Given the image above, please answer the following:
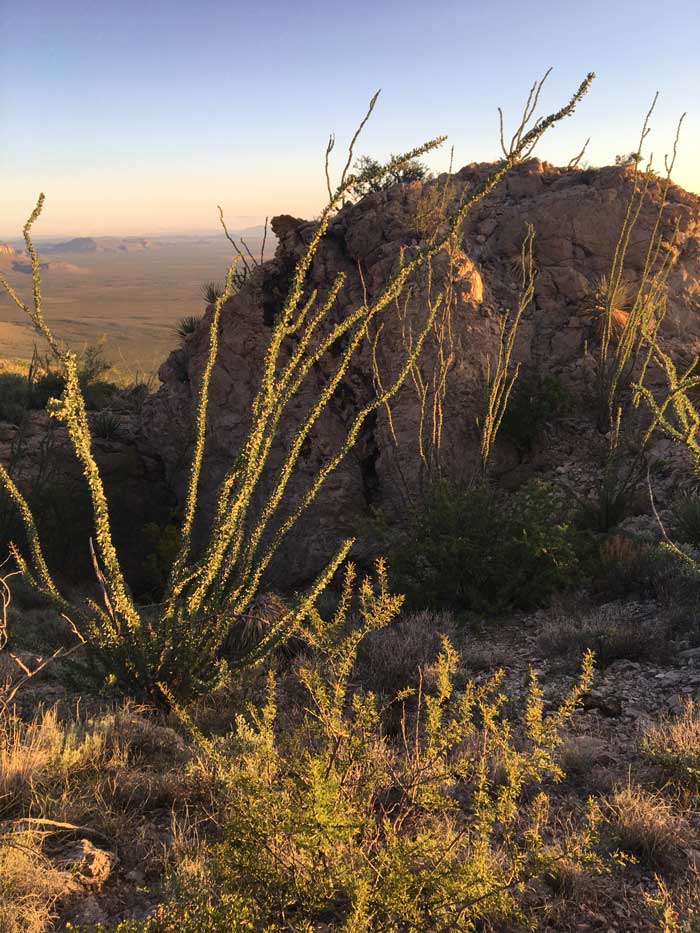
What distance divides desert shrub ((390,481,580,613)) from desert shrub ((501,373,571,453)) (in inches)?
84.8

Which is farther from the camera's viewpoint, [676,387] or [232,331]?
[232,331]

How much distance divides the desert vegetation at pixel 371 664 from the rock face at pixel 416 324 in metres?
0.07

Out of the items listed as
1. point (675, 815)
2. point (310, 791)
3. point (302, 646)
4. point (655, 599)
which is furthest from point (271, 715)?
point (655, 599)

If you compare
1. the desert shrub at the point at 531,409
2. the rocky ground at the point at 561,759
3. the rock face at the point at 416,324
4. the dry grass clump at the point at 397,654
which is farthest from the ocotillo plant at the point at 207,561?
Answer: the desert shrub at the point at 531,409

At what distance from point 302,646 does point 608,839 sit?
8.50ft

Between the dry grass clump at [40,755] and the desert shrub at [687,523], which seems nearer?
the dry grass clump at [40,755]

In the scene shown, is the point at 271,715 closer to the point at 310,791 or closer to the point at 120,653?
the point at 310,791

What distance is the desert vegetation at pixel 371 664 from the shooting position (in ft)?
7.59

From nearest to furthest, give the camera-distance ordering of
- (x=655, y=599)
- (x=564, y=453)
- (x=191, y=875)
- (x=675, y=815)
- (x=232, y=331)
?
(x=191, y=875) < (x=675, y=815) < (x=655, y=599) < (x=564, y=453) < (x=232, y=331)

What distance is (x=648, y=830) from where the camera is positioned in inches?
113

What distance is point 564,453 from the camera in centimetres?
837

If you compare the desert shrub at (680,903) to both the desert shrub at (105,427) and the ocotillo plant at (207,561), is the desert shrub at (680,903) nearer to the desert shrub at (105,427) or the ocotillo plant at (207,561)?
the ocotillo plant at (207,561)

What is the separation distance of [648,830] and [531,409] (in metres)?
6.00

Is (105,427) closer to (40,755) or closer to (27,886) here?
(40,755)
